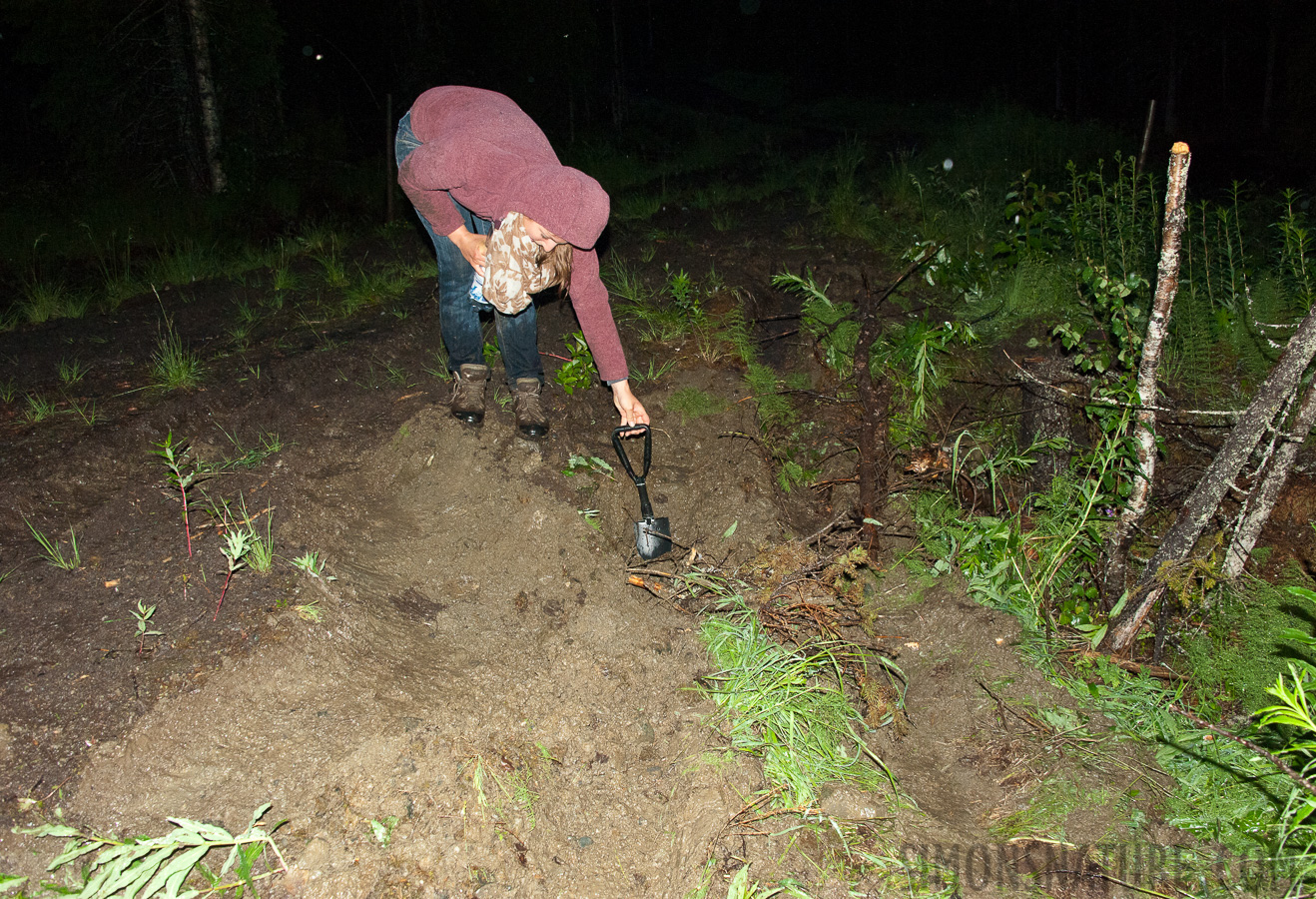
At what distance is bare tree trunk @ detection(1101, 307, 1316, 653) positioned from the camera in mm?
1781

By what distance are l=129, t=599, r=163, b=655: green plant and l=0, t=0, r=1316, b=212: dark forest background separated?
199 inches

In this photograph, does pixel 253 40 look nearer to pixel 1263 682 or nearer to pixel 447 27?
pixel 447 27

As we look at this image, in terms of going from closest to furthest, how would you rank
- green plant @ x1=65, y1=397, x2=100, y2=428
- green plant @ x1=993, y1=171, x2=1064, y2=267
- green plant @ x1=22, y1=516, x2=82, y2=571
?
green plant @ x1=22, y1=516, x2=82, y2=571, green plant @ x1=65, y1=397, x2=100, y2=428, green plant @ x1=993, y1=171, x2=1064, y2=267

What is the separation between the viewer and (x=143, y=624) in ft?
6.45

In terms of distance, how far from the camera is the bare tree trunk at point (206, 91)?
22.5ft

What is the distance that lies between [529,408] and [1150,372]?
2.15m

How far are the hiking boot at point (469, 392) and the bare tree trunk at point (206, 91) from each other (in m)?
6.27

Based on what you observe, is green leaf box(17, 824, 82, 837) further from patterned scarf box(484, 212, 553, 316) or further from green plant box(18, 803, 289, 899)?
patterned scarf box(484, 212, 553, 316)

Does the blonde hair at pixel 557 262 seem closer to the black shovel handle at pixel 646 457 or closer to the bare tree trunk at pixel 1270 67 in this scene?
the black shovel handle at pixel 646 457

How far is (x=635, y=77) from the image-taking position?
2658 centimetres

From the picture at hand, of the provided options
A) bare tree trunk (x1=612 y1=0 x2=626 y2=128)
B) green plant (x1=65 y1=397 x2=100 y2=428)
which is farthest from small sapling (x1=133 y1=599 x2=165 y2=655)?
bare tree trunk (x1=612 y1=0 x2=626 y2=128)

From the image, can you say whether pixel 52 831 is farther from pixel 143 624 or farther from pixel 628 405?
pixel 628 405

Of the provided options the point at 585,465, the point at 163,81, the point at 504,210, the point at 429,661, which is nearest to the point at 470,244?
the point at 504,210

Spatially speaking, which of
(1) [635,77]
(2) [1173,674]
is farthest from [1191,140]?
(1) [635,77]
